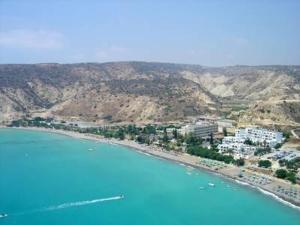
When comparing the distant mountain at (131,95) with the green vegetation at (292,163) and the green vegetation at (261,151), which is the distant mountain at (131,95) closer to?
the green vegetation at (261,151)

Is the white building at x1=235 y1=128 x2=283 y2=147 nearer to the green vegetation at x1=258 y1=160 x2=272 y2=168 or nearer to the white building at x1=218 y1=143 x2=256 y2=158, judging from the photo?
the white building at x1=218 y1=143 x2=256 y2=158

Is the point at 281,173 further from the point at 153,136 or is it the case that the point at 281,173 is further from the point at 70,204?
the point at 153,136

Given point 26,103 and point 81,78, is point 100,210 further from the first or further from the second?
point 81,78

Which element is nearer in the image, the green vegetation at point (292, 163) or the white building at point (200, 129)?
the green vegetation at point (292, 163)

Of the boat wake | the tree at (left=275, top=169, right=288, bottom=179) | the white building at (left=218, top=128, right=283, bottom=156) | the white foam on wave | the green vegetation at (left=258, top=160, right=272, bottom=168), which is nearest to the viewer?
the boat wake

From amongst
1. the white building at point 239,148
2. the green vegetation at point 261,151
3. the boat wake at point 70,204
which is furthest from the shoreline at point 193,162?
the boat wake at point 70,204

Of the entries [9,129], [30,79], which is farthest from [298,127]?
[30,79]

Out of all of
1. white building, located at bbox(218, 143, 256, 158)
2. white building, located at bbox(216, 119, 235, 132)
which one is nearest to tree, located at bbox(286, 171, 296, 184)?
white building, located at bbox(218, 143, 256, 158)

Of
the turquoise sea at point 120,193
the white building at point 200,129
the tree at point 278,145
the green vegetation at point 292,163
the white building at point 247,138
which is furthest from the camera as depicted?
the white building at point 200,129
